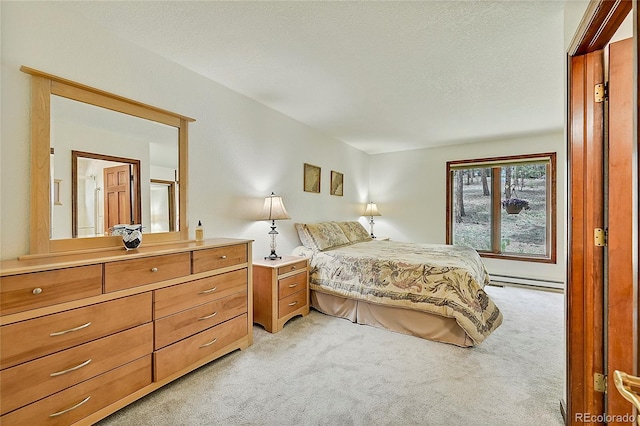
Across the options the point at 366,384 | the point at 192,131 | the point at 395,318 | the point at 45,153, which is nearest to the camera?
the point at 45,153

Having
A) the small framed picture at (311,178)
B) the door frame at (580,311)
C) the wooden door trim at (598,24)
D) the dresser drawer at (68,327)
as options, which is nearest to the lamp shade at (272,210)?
the small framed picture at (311,178)

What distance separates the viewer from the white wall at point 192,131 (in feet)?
5.38

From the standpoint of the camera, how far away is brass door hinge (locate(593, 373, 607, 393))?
56.9 inches

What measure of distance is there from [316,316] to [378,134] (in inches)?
115

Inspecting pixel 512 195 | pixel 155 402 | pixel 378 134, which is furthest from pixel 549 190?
pixel 155 402

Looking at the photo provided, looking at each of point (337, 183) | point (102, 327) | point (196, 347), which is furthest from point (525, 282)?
point (102, 327)

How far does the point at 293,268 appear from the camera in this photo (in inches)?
120

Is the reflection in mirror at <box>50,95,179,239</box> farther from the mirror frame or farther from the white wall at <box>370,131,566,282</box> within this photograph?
the white wall at <box>370,131,566,282</box>

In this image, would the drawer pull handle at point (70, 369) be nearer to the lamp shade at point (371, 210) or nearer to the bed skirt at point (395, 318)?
the bed skirt at point (395, 318)

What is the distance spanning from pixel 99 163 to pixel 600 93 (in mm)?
2961

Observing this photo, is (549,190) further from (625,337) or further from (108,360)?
(108,360)

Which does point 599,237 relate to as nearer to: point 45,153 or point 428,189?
point 45,153

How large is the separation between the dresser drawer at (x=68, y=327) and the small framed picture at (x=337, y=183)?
3415mm

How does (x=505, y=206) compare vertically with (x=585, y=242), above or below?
above
